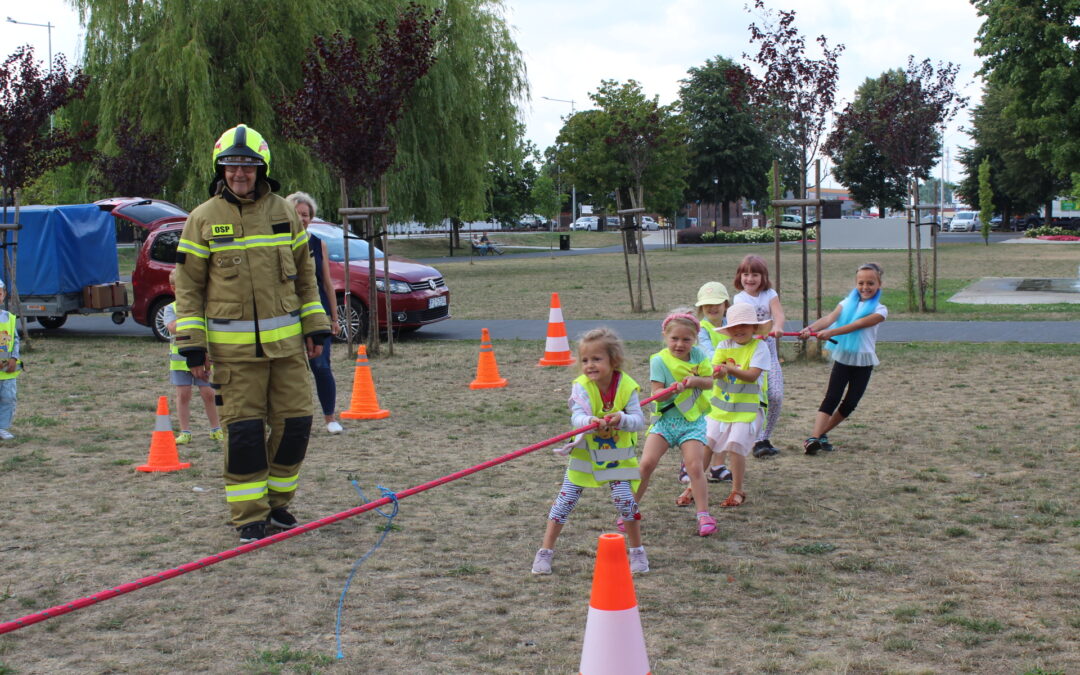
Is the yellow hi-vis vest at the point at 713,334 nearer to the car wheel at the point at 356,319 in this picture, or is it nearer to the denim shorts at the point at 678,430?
the denim shorts at the point at 678,430

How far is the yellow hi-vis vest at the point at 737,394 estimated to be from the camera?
6164mm

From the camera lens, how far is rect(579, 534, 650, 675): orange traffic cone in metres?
3.29

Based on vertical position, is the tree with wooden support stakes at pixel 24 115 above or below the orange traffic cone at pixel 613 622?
above

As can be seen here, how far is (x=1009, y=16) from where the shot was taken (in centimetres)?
4362

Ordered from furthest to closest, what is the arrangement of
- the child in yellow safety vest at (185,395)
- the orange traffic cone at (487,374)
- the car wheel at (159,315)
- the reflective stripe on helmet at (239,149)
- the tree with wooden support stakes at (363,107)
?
the car wheel at (159,315) → the tree with wooden support stakes at (363,107) → the orange traffic cone at (487,374) → the child in yellow safety vest at (185,395) → the reflective stripe on helmet at (239,149)

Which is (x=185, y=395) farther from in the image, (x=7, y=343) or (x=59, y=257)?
(x=59, y=257)

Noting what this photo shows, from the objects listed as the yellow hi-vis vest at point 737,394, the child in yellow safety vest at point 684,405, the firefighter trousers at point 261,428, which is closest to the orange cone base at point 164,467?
the firefighter trousers at point 261,428

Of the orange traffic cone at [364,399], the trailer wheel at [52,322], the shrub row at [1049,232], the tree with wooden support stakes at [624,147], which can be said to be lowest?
the orange traffic cone at [364,399]

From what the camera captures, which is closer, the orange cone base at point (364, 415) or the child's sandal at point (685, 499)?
the child's sandal at point (685, 499)

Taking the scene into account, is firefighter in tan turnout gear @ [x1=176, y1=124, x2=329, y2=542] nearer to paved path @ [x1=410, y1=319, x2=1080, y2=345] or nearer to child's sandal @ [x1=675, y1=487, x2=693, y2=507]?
child's sandal @ [x1=675, y1=487, x2=693, y2=507]

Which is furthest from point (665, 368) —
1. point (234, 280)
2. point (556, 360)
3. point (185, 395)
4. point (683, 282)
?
point (683, 282)

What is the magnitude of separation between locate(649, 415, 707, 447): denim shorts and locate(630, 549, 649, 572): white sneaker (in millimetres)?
878

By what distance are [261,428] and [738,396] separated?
9.01 ft

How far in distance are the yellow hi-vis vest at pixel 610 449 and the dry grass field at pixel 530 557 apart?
492 millimetres
